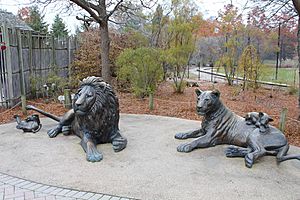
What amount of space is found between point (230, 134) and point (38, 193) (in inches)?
114

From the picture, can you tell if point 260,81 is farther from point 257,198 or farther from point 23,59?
point 257,198

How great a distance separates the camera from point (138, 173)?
3682 millimetres

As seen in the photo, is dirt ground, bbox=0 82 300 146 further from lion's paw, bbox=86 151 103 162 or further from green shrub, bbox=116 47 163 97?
lion's paw, bbox=86 151 103 162

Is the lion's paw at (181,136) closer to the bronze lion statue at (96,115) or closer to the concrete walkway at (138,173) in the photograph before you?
the concrete walkway at (138,173)

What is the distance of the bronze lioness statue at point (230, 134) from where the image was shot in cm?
407

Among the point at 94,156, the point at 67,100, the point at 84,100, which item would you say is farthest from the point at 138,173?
the point at 67,100

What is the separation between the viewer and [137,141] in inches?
199

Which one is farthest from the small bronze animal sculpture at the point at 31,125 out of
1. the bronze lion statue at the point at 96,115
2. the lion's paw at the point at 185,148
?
the lion's paw at the point at 185,148

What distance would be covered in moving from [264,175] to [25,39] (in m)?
8.88

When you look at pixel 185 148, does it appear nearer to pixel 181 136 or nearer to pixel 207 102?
pixel 181 136

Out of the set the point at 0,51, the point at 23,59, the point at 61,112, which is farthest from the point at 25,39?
the point at 61,112

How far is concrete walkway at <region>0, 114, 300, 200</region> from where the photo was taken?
3.16m

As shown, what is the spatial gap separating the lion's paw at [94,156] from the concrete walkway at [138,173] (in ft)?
0.27

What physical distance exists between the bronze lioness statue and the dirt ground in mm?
1730
